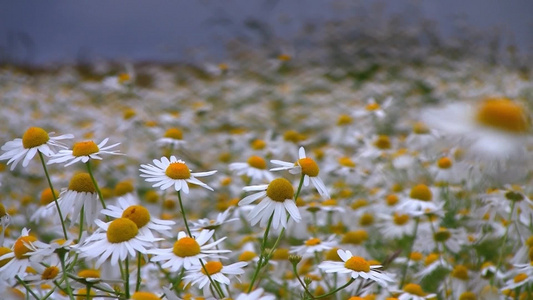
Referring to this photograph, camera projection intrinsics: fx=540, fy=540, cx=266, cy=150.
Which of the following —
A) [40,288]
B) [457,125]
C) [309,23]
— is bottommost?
[309,23]

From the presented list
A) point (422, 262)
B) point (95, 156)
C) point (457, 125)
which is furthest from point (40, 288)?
point (422, 262)

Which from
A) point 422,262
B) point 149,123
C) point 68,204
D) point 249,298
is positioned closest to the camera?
point 249,298

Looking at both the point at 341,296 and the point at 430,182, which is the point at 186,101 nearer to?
the point at 430,182

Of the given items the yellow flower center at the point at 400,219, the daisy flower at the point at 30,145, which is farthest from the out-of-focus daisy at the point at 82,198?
the yellow flower center at the point at 400,219

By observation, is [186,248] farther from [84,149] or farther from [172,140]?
[172,140]

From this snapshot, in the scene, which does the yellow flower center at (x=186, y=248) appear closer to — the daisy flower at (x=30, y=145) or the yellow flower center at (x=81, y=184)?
the yellow flower center at (x=81, y=184)

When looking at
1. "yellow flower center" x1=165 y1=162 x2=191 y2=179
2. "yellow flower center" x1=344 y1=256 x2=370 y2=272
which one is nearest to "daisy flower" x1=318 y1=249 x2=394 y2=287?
"yellow flower center" x1=344 y1=256 x2=370 y2=272

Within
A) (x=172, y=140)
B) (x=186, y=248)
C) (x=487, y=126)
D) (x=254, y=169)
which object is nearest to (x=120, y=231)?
(x=186, y=248)
